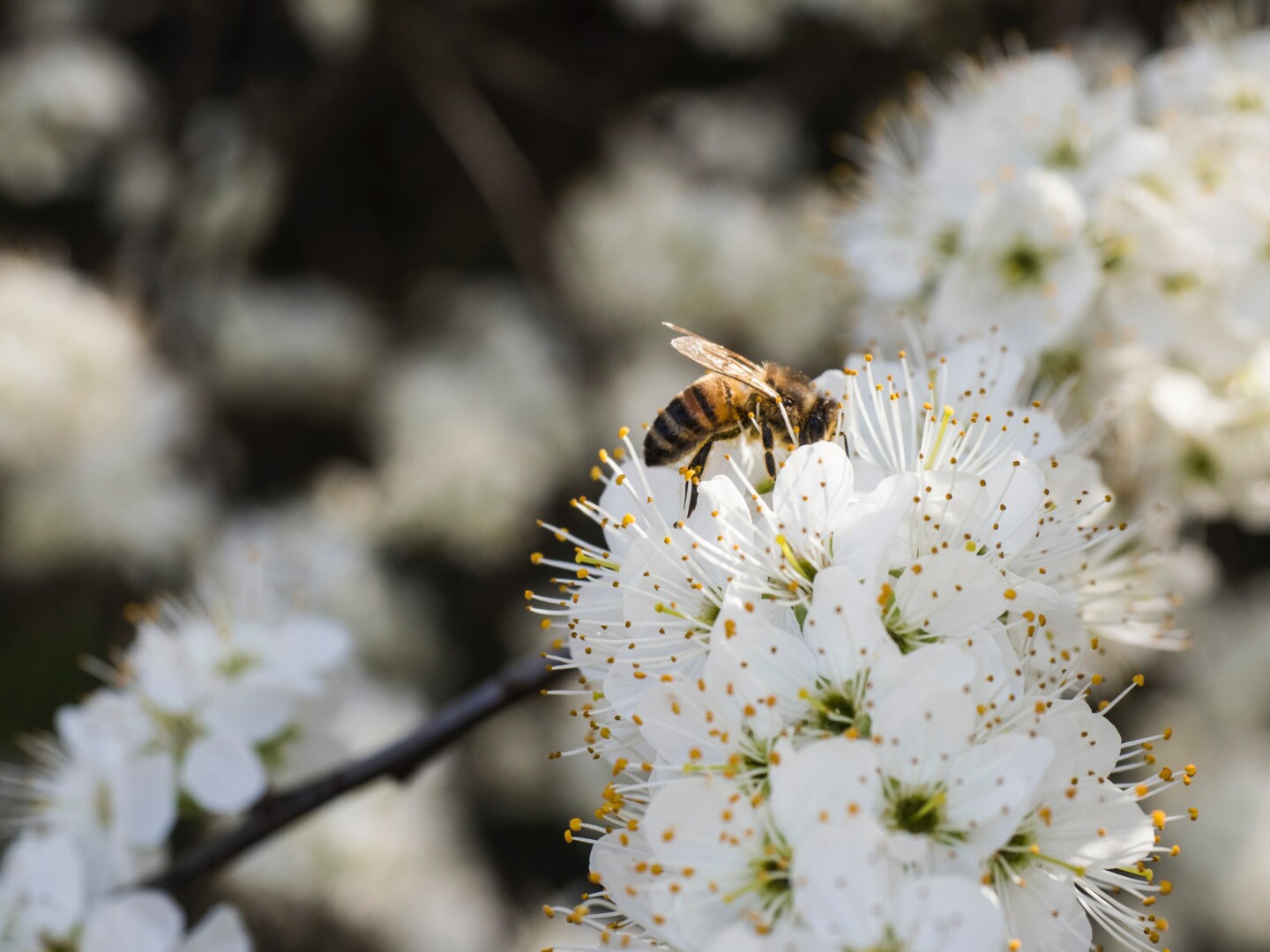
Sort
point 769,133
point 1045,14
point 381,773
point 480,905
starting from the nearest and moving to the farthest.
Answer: point 381,773 < point 480,905 < point 1045,14 < point 769,133

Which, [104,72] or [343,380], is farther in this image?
[343,380]

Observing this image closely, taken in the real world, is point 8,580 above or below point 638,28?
below

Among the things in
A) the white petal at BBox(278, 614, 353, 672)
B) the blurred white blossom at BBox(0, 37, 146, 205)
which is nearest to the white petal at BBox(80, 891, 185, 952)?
the white petal at BBox(278, 614, 353, 672)

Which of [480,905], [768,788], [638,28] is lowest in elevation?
[768,788]

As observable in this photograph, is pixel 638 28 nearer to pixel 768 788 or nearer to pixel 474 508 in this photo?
pixel 474 508

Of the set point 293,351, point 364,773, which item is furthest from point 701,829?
point 293,351

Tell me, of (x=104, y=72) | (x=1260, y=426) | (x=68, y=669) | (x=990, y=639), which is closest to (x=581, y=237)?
(x=104, y=72)

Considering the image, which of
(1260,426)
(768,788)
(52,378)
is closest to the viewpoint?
(768,788)
